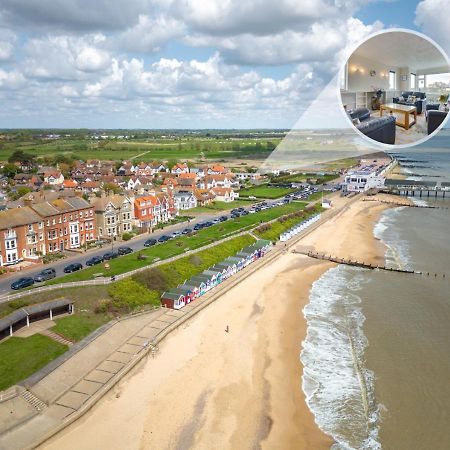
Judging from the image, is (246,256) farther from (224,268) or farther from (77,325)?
(77,325)

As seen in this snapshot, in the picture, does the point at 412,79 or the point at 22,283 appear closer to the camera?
the point at 412,79

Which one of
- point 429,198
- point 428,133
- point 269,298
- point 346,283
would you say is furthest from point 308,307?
point 429,198

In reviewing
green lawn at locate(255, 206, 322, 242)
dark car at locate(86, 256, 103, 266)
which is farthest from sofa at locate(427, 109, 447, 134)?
green lawn at locate(255, 206, 322, 242)

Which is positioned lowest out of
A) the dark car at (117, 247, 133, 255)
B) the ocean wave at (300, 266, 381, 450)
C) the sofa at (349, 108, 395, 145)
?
the ocean wave at (300, 266, 381, 450)

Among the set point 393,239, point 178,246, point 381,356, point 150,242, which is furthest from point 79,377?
point 393,239

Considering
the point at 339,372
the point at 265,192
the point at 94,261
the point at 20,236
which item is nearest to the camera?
the point at 339,372

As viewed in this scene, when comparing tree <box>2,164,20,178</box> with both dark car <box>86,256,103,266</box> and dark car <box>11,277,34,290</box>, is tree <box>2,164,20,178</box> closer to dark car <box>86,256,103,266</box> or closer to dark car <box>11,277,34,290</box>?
dark car <box>86,256,103,266</box>
